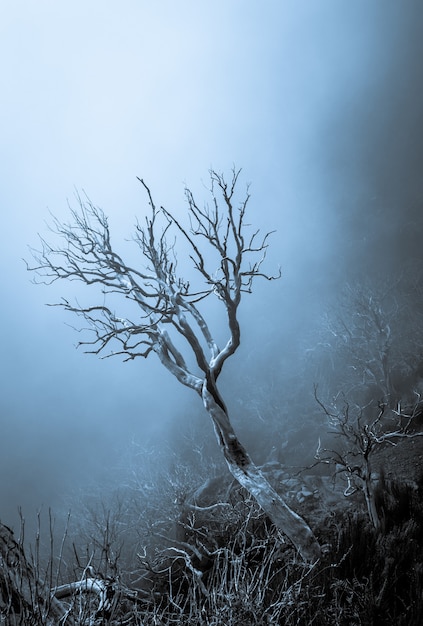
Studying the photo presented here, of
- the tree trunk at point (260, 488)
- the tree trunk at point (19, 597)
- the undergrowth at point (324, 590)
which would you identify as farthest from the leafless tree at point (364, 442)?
the tree trunk at point (19, 597)

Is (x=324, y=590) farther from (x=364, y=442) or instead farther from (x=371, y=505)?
(x=364, y=442)

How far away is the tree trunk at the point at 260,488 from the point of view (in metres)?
6.29

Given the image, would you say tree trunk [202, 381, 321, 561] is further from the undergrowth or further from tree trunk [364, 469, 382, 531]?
tree trunk [364, 469, 382, 531]

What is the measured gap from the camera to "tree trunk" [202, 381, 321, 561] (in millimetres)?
6289

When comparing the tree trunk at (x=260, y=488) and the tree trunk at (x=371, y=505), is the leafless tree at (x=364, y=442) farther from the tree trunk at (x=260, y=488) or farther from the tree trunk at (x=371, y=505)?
the tree trunk at (x=260, y=488)

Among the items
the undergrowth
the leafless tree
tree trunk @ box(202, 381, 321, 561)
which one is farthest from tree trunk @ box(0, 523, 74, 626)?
the leafless tree

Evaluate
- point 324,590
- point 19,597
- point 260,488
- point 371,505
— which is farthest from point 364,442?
point 19,597

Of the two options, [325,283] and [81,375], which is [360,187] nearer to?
[325,283]

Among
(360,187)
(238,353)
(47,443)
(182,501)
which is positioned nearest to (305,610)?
(182,501)

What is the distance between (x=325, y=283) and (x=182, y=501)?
30.7m

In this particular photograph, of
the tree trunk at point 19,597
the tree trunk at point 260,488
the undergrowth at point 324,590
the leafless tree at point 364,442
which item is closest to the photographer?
the tree trunk at point 19,597

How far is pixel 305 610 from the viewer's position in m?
3.45

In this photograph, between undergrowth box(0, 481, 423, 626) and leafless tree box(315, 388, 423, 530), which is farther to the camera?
leafless tree box(315, 388, 423, 530)

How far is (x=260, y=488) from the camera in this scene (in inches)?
267
